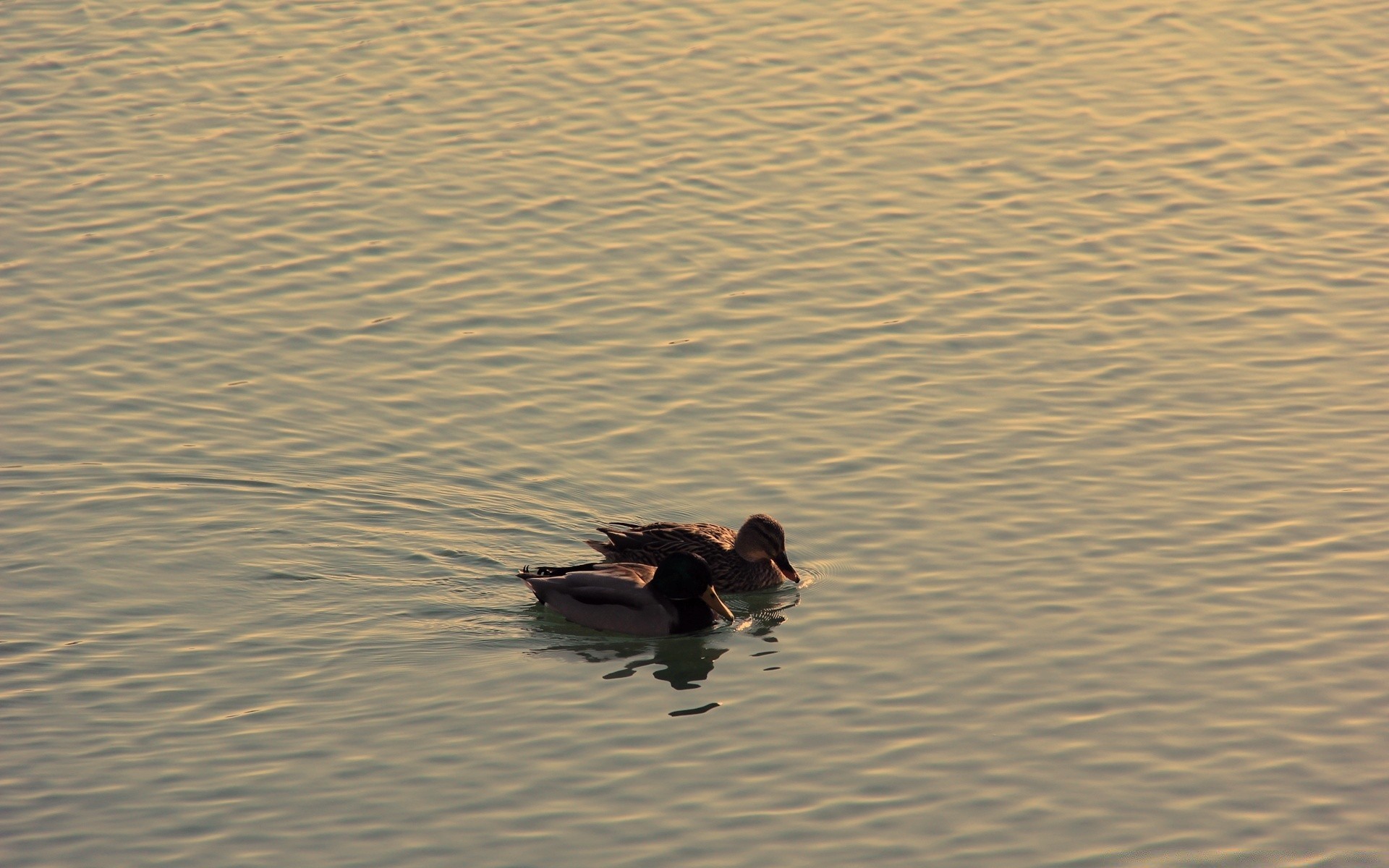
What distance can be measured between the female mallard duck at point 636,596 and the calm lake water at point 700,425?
0.21 metres

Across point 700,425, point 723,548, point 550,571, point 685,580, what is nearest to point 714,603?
point 685,580

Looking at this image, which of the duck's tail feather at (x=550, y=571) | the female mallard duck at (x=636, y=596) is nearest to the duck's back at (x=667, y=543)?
the female mallard duck at (x=636, y=596)

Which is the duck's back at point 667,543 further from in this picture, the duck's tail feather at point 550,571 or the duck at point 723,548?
the duck's tail feather at point 550,571

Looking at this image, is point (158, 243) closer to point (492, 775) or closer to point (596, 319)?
point (596, 319)

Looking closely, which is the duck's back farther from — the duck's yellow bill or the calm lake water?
the calm lake water

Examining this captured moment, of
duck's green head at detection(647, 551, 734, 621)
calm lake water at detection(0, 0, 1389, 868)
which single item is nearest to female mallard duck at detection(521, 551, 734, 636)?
duck's green head at detection(647, 551, 734, 621)

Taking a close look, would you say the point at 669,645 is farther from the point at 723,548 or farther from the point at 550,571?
the point at 550,571

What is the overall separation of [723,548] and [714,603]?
0.53 m

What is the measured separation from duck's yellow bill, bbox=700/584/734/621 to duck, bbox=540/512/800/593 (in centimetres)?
18

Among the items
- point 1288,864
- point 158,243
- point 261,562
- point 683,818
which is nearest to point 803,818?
point 683,818

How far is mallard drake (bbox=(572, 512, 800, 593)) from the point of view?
1725 cm

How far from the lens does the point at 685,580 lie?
16984 mm

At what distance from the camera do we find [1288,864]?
13.2m

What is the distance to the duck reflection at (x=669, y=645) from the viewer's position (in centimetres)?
1634
